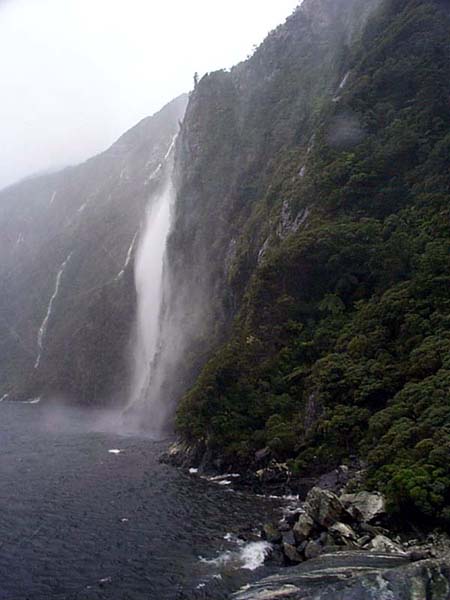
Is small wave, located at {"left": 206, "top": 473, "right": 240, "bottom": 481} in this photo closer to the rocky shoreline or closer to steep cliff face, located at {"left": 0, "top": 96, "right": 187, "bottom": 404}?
the rocky shoreline

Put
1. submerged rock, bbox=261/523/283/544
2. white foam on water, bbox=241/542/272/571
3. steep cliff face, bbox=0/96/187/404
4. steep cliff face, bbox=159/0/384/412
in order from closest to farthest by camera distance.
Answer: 1. white foam on water, bbox=241/542/272/571
2. submerged rock, bbox=261/523/283/544
3. steep cliff face, bbox=159/0/384/412
4. steep cliff face, bbox=0/96/187/404

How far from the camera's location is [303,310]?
5103 centimetres

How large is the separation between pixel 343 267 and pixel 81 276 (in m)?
106

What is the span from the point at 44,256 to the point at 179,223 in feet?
283

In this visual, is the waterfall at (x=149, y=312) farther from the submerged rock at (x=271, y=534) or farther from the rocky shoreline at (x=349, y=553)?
the rocky shoreline at (x=349, y=553)

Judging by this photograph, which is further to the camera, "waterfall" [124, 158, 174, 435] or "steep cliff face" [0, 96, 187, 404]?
"steep cliff face" [0, 96, 187, 404]

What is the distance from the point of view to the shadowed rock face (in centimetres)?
2030

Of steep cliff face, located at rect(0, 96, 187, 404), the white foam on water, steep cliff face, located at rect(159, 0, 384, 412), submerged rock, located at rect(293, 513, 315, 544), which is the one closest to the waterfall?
steep cliff face, located at rect(0, 96, 187, 404)

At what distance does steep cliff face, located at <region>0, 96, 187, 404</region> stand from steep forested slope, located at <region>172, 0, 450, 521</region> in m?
34.1

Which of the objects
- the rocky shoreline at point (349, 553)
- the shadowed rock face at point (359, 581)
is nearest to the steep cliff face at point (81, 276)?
the rocky shoreline at point (349, 553)

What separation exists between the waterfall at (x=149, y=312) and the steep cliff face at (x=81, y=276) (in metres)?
3.90

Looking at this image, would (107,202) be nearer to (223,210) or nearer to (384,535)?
(223,210)

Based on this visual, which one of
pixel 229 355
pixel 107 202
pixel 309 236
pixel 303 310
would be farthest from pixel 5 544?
pixel 107 202

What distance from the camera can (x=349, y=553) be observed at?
24625 mm
